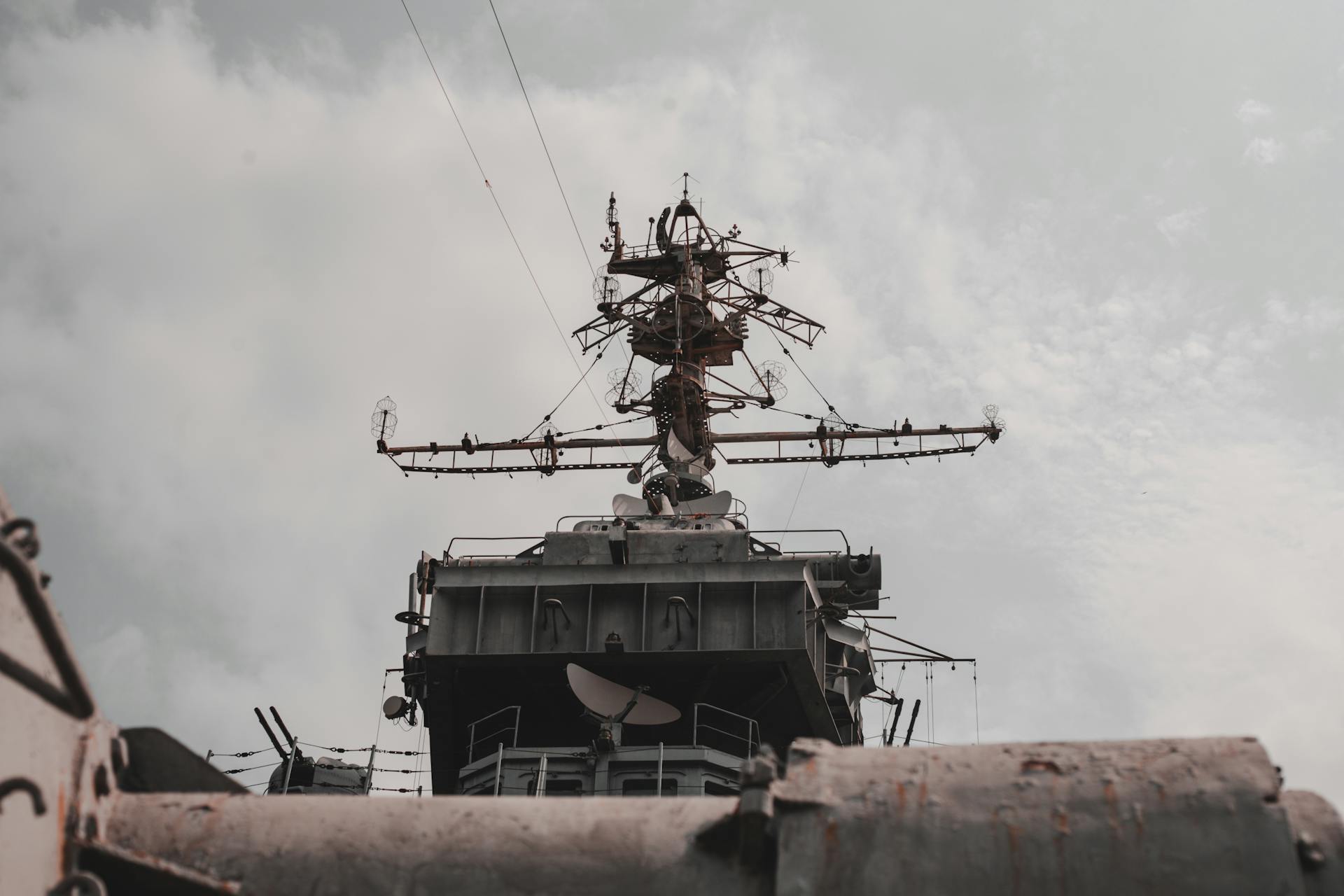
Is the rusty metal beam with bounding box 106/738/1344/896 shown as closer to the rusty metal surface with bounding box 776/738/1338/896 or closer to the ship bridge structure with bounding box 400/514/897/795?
the rusty metal surface with bounding box 776/738/1338/896

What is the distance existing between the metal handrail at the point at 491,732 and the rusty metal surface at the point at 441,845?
1278 centimetres

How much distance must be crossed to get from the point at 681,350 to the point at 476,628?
864 centimetres

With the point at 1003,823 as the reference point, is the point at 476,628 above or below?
above

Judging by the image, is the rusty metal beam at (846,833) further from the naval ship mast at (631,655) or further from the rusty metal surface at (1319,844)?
the naval ship mast at (631,655)

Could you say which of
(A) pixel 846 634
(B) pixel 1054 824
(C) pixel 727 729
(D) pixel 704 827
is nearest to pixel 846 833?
(D) pixel 704 827

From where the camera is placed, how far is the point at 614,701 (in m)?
18.2

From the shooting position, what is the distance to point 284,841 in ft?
15.7

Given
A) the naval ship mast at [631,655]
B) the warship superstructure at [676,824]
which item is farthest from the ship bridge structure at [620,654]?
the warship superstructure at [676,824]

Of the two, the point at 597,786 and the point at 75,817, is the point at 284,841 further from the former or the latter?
the point at 597,786

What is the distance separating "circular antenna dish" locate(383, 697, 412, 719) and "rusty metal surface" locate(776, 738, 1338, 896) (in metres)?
16.2

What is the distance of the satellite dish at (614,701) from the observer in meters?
18.1

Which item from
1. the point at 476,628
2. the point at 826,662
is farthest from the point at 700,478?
the point at 476,628

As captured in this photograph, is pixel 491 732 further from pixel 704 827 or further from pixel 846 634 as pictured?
pixel 704 827

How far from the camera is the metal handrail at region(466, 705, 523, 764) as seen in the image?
1798cm
